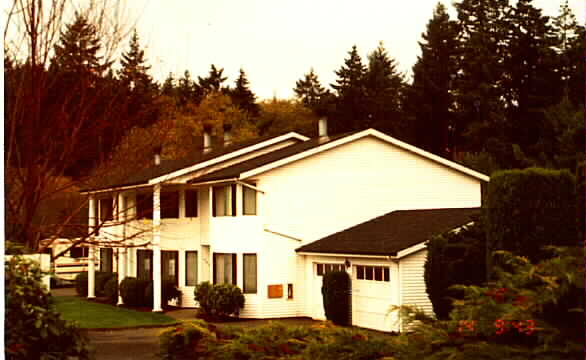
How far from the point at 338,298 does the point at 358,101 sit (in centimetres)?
3673

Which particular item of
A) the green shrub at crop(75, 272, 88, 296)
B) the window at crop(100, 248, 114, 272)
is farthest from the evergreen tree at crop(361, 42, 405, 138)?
the green shrub at crop(75, 272, 88, 296)

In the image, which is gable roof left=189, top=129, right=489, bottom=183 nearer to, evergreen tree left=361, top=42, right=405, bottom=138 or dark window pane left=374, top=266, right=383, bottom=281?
dark window pane left=374, top=266, right=383, bottom=281

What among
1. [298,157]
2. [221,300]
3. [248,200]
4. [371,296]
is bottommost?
[221,300]

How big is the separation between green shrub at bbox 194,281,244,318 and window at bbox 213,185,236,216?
288 centimetres

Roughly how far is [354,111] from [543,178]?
46565mm

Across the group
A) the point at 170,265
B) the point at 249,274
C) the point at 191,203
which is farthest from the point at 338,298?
the point at 170,265

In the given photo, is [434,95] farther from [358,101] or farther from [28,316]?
[28,316]

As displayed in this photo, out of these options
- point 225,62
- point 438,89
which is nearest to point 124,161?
point 438,89

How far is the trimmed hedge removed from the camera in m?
17.1

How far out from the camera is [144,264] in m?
38.6

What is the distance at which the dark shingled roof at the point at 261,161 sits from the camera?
32.2 metres

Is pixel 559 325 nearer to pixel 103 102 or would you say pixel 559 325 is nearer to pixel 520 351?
pixel 520 351

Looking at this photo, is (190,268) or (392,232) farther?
(190,268)

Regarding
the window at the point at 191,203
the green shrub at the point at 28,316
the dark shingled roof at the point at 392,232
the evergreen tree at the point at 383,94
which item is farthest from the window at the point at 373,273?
the evergreen tree at the point at 383,94
